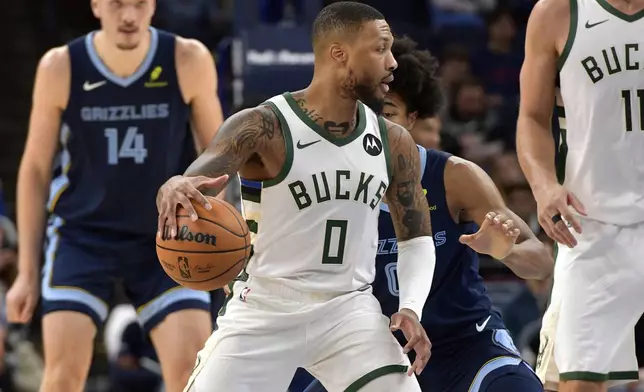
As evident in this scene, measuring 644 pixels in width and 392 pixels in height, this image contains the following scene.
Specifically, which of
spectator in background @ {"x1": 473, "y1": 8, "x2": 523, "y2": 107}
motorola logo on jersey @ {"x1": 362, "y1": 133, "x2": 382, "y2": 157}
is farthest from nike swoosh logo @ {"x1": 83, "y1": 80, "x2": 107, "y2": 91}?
spectator in background @ {"x1": 473, "y1": 8, "x2": 523, "y2": 107}

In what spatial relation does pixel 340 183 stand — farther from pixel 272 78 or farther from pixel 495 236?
pixel 272 78

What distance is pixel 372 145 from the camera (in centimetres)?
454

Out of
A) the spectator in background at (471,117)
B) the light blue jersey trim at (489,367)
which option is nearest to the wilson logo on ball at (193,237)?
the light blue jersey trim at (489,367)

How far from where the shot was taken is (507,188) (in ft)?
33.7

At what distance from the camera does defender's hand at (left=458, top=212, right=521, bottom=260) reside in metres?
4.40

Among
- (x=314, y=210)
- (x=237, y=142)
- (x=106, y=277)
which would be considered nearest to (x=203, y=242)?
(x=237, y=142)

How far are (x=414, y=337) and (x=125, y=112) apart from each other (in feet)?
7.27

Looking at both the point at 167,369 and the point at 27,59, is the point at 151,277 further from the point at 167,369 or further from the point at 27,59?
the point at 27,59

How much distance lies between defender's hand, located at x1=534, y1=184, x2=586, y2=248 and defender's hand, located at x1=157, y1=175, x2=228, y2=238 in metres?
1.45

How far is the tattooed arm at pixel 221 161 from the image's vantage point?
3.90 m

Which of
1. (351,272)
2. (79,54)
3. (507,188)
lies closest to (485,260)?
(507,188)

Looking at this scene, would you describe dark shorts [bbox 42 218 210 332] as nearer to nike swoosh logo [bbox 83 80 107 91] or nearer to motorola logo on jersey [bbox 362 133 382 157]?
nike swoosh logo [bbox 83 80 107 91]

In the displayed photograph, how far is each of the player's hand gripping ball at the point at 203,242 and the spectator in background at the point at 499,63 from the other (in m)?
8.09

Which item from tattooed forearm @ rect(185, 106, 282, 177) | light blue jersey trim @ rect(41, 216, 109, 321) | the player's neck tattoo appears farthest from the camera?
light blue jersey trim @ rect(41, 216, 109, 321)
